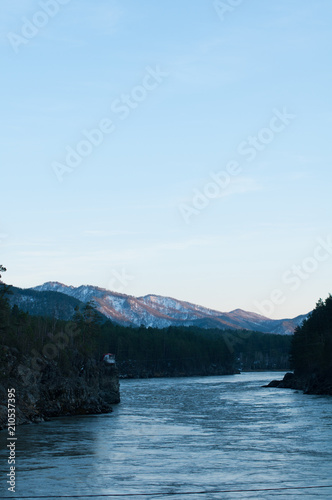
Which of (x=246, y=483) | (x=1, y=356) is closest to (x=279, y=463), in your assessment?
(x=246, y=483)

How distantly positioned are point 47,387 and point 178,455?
3897 cm

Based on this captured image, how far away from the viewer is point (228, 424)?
67.4 metres

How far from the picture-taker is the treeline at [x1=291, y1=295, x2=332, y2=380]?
12106cm

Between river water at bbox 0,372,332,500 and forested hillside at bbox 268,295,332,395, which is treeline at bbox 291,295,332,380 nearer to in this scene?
forested hillside at bbox 268,295,332,395

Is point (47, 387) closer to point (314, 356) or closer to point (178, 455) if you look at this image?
point (178, 455)

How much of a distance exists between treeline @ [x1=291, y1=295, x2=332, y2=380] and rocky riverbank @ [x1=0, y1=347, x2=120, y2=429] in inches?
1870

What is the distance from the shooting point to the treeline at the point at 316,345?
121 m

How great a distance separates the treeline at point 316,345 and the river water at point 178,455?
4126 cm

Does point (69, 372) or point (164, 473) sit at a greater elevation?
point (69, 372)

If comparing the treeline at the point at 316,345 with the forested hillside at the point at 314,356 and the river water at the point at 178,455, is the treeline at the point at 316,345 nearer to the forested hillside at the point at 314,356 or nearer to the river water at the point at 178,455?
the forested hillside at the point at 314,356

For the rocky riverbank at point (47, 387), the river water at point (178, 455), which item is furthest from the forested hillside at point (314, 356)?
the rocky riverbank at point (47, 387)

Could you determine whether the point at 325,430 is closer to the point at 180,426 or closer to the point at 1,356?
the point at 180,426

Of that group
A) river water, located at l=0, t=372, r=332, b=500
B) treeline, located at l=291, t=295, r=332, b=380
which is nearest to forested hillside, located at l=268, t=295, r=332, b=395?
treeline, located at l=291, t=295, r=332, b=380

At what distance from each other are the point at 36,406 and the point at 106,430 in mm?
16196
